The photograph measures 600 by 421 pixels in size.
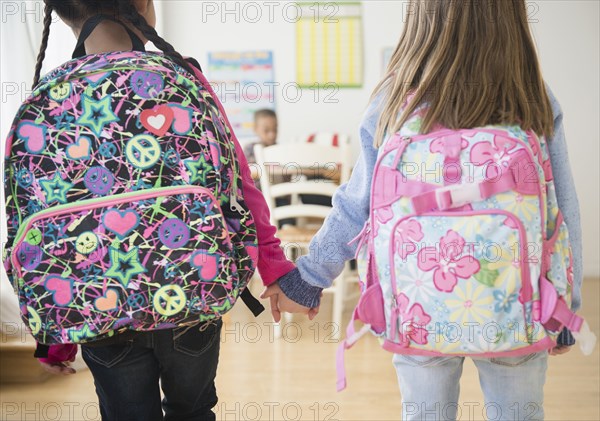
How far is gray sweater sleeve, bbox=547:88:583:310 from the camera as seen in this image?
3.65 ft

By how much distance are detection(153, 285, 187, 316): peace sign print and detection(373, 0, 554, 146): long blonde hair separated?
398 mm

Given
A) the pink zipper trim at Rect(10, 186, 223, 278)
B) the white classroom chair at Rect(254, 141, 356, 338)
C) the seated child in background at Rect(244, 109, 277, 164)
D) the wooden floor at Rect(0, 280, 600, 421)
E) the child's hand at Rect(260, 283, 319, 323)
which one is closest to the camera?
the pink zipper trim at Rect(10, 186, 223, 278)

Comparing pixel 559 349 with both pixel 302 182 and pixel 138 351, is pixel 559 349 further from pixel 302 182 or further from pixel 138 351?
pixel 302 182

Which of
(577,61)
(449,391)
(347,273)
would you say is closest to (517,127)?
(449,391)

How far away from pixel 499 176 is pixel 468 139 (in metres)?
0.07

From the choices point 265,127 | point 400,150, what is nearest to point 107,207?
point 400,150

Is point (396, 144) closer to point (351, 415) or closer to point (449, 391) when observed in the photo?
point (449, 391)

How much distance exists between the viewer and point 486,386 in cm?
113

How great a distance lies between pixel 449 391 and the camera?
1118 millimetres

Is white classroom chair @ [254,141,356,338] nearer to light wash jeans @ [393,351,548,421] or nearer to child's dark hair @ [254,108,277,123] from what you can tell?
child's dark hair @ [254,108,277,123]

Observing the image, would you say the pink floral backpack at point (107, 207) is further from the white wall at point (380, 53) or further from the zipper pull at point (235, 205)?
the white wall at point (380, 53)

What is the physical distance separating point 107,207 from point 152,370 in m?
0.28

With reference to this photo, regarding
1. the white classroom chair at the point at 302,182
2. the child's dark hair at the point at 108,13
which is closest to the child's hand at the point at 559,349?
the child's dark hair at the point at 108,13

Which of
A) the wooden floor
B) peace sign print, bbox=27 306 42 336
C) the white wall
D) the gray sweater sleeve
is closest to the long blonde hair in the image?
the gray sweater sleeve
